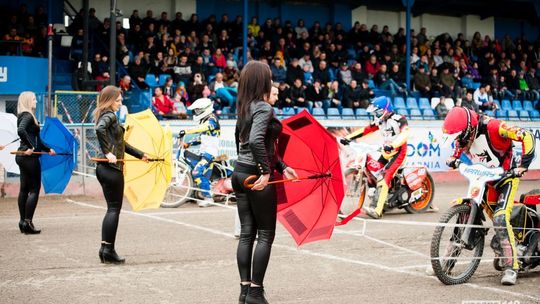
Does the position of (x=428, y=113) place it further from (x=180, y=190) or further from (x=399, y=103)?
(x=180, y=190)

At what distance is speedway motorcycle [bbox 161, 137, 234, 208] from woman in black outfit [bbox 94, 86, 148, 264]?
5.55m

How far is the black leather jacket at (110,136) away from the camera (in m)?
8.70

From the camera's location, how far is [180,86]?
825 inches

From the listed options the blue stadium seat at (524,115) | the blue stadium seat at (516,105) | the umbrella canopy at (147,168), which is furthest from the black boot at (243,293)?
the blue stadium seat at (516,105)

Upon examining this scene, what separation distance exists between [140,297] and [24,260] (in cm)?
242

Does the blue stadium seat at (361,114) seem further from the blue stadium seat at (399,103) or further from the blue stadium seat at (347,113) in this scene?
the blue stadium seat at (399,103)

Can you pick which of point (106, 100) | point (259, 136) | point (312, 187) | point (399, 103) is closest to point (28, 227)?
point (106, 100)

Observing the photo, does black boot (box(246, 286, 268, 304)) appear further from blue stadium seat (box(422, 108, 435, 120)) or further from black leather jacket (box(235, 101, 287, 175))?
blue stadium seat (box(422, 108, 435, 120))

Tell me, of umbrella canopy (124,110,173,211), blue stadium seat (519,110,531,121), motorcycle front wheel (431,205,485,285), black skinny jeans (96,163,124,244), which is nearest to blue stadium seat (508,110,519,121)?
blue stadium seat (519,110,531,121)

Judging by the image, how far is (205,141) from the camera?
48.5 ft

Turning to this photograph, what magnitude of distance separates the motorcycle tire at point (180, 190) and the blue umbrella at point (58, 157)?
10.6 ft

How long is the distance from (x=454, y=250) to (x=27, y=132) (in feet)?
19.8

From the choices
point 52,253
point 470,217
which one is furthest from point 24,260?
point 470,217

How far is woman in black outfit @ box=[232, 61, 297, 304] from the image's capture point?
6352mm
